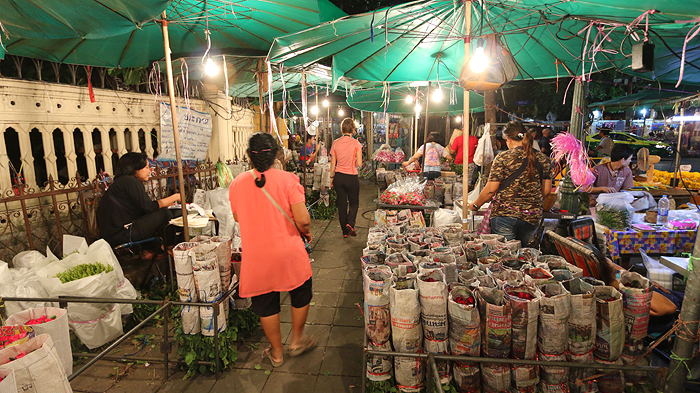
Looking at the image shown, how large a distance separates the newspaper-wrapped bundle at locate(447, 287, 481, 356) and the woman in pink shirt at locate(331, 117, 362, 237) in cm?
406

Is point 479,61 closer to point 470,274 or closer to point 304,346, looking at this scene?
point 470,274

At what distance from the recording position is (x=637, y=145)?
13773mm

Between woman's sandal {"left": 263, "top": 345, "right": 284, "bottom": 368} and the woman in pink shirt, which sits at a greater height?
the woman in pink shirt

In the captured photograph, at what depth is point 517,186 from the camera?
3.79 metres

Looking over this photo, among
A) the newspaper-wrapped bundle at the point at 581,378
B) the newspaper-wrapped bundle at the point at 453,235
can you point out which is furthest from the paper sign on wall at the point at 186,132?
the newspaper-wrapped bundle at the point at 581,378

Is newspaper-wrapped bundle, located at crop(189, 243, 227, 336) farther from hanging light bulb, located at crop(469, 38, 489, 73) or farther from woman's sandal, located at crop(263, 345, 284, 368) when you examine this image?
hanging light bulb, located at crop(469, 38, 489, 73)

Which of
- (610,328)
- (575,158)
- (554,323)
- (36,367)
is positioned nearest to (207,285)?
(36,367)

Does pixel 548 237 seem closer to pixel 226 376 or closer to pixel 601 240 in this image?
pixel 601 240

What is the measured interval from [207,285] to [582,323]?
2.81 metres

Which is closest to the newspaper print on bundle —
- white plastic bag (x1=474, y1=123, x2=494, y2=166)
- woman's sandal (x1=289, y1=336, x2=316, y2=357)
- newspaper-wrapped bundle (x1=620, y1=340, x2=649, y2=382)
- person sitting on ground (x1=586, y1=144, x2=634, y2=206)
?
newspaper-wrapped bundle (x1=620, y1=340, x2=649, y2=382)

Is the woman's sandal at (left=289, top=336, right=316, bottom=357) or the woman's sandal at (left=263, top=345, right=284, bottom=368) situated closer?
the woman's sandal at (left=263, top=345, right=284, bottom=368)

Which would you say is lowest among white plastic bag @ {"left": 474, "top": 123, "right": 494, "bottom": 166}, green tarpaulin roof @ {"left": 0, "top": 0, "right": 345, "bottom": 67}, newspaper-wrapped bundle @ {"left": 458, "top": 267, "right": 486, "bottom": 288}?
newspaper-wrapped bundle @ {"left": 458, "top": 267, "right": 486, "bottom": 288}

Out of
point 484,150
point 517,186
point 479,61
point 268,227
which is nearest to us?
point 268,227

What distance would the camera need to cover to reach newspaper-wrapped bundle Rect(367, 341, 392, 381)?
96.1 inches
